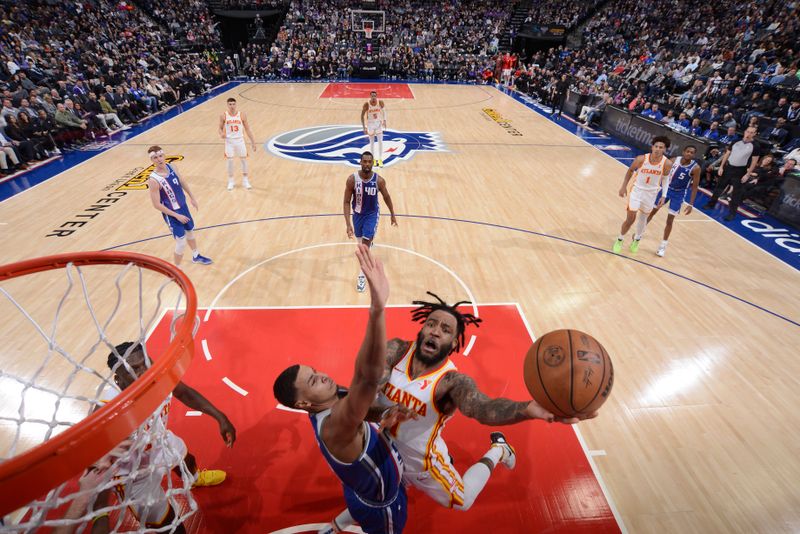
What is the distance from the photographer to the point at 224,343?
186 inches

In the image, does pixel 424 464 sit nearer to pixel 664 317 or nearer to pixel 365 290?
pixel 365 290

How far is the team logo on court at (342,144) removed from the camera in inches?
432

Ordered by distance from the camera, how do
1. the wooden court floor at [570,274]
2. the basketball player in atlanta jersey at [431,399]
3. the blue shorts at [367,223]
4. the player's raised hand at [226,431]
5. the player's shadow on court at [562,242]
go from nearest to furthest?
1. the basketball player in atlanta jersey at [431,399]
2. the player's raised hand at [226,431]
3. the wooden court floor at [570,274]
4. the blue shorts at [367,223]
5. the player's shadow on court at [562,242]

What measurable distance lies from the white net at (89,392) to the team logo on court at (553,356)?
2.01 metres

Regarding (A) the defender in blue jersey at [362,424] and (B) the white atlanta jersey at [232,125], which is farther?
(B) the white atlanta jersey at [232,125]

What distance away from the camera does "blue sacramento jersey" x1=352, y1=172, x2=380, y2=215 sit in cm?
538

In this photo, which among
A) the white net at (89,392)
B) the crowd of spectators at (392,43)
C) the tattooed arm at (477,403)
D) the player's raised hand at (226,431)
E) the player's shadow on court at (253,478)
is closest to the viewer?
the white net at (89,392)

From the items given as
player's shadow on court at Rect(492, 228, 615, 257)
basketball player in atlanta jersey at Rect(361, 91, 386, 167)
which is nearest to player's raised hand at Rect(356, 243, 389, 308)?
player's shadow on court at Rect(492, 228, 615, 257)

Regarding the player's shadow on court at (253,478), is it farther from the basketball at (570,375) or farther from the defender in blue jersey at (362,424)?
the basketball at (570,375)

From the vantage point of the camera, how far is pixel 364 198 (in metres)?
5.43

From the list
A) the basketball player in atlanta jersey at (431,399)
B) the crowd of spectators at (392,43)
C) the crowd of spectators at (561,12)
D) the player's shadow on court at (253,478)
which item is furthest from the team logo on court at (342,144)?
the crowd of spectators at (561,12)

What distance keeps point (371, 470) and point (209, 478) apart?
1866 mm

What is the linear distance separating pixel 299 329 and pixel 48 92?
1248cm

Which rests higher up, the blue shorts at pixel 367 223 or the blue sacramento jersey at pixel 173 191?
the blue sacramento jersey at pixel 173 191
